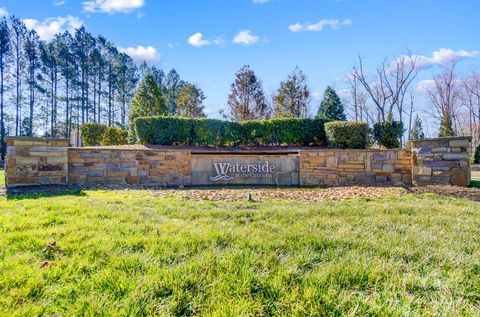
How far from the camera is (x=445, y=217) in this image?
2.80 m

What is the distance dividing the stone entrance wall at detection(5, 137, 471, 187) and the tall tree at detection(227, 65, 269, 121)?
12.9 m

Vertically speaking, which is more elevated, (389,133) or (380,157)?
(389,133)

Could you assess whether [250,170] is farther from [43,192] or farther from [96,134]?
[96,134]

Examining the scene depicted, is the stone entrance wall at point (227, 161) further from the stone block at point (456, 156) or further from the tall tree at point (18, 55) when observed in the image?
the tall tree at point (18, 55)

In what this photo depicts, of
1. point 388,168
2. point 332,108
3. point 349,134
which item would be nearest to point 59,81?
point 332,108

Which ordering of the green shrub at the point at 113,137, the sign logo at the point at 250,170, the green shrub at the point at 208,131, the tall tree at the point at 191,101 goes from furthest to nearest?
the tall tree at the point at 191,101, the green shrub at the point at 113,137, the green shrub at the point at 208,131, the sign logo at the point at 250,170

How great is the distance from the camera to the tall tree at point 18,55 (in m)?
20.4

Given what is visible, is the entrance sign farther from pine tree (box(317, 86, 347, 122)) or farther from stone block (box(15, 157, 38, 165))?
pine tree (box(317, 86, 347, 122))

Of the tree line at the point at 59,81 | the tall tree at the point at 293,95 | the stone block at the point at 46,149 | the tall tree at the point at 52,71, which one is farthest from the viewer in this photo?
the tall tree at the point at 52,71

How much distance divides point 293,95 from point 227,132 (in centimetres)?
1146

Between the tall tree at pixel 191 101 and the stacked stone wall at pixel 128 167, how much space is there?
60.0 ft

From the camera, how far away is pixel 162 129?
336 inches

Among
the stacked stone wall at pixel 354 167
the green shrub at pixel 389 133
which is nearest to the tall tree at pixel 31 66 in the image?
the stacked stone wall at pixel 354 167

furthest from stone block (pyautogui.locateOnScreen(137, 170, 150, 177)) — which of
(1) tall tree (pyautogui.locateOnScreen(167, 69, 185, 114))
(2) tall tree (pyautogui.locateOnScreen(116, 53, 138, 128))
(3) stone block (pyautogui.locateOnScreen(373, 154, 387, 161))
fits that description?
(1) tall tree (pyautogui.locateOnScreen(167, 69, 185, 114))
